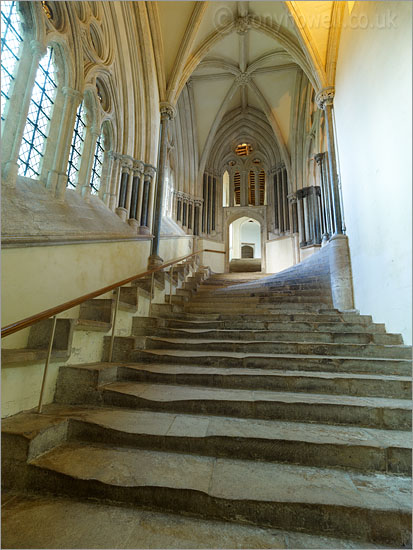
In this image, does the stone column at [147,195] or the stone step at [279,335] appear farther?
the stone column at [147,195]

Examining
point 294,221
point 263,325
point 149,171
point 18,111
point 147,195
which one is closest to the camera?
point 18,111

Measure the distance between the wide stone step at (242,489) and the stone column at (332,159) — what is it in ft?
15.9

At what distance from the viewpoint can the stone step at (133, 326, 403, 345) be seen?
3.36 m

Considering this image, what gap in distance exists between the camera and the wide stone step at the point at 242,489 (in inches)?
54.0

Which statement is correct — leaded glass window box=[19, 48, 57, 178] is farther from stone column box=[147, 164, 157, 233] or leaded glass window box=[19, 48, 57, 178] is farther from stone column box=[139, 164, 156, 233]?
stone column box=[147, 164, 157, 233]

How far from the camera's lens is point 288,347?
3.21 meters

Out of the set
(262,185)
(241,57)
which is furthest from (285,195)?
(241,57)

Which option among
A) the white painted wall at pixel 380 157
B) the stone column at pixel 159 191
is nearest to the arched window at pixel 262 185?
the stone column at pixel 159 191

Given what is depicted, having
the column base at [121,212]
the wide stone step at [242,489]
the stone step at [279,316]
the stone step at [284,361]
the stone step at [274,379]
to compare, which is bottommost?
the wide stone step at [242,489]

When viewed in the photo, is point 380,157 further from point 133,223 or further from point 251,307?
point 133,223

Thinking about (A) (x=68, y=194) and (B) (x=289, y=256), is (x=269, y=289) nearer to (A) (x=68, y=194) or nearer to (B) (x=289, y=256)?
(A) (x=68, y=194)

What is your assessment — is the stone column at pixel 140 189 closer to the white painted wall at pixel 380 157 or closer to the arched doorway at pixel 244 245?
the white painted wall at pixel 380 157

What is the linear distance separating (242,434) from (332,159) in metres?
6.10

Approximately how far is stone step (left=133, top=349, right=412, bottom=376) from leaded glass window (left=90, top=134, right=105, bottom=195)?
4.38 metres
